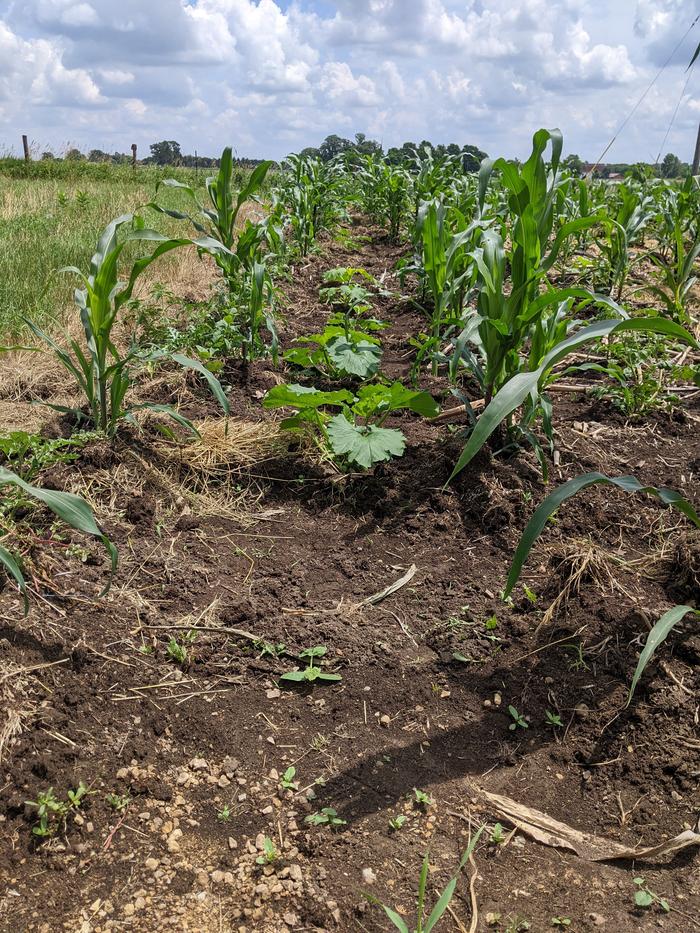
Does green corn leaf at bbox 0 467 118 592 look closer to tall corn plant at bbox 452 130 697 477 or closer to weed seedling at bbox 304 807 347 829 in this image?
weed seedling at bbox 304 807 347 829

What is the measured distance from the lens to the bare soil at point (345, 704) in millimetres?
1438

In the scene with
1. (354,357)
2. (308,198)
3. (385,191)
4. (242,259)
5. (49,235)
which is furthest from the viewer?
(385,191)

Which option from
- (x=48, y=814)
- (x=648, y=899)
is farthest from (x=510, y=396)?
(x=48, y=814)

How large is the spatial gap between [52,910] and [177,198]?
35.2ft

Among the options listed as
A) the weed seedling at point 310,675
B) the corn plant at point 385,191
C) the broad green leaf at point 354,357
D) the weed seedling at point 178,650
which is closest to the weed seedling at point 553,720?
the weed seedling at point 310,675

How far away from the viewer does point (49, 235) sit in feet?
22.4

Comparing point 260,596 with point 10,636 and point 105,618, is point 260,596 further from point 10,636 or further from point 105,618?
point 10,636

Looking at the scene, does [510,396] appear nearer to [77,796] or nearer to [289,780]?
[289,780]

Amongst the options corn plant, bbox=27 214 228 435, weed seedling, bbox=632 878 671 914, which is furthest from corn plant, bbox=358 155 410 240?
weed seedling, bbox=632 878 671 914

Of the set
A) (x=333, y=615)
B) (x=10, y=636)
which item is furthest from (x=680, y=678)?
(x=10, y=636)

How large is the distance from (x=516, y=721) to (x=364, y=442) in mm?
1143

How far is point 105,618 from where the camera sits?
6.72ft

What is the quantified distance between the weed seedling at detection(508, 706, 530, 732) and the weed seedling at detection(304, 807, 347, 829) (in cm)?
51

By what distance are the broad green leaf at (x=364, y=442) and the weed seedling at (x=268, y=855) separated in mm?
1308
